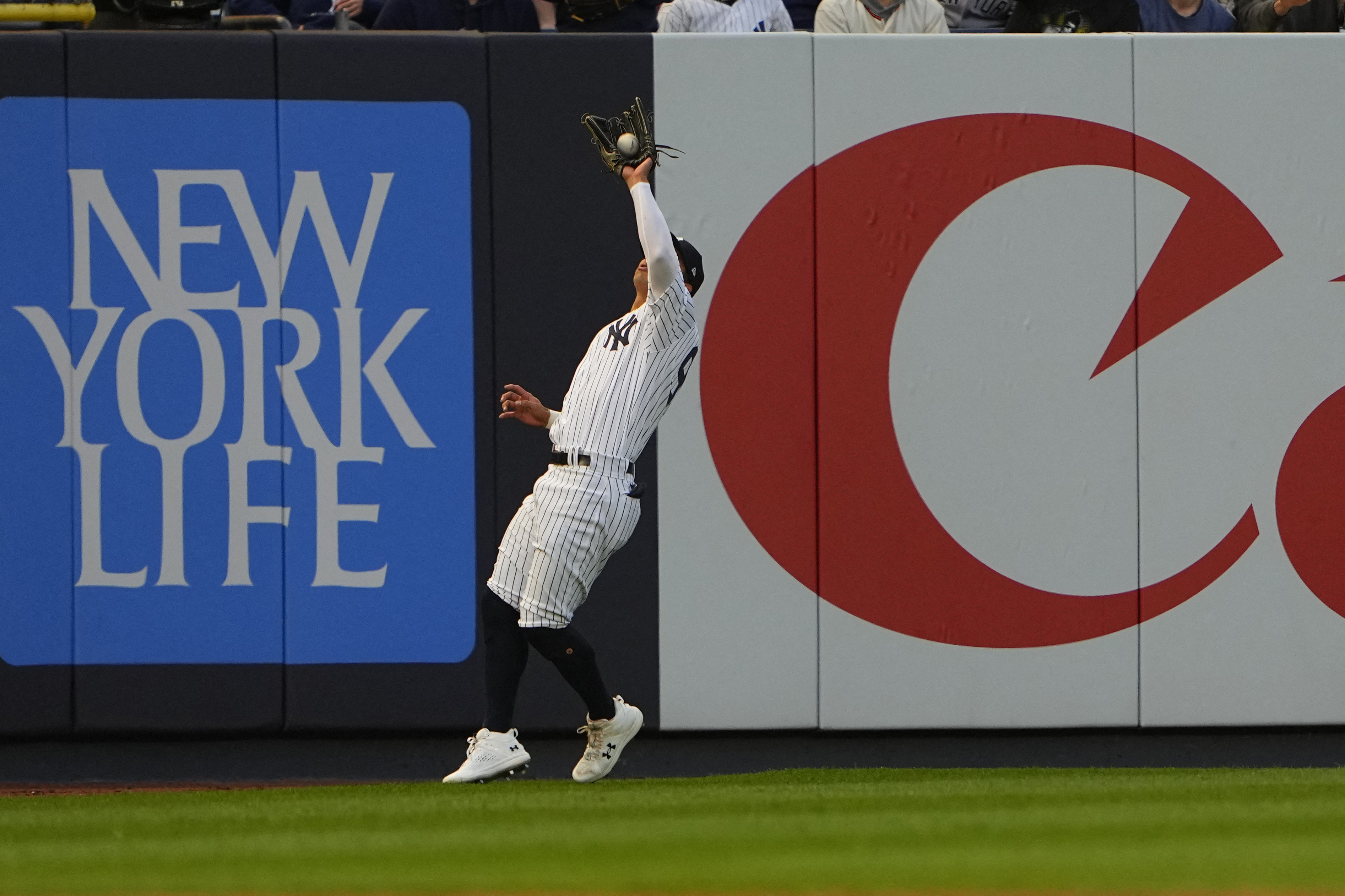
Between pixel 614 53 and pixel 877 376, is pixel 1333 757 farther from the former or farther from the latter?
pixel 614 53

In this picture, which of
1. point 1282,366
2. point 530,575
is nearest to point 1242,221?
point 1282,366

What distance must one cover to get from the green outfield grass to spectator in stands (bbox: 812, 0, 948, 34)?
317cm

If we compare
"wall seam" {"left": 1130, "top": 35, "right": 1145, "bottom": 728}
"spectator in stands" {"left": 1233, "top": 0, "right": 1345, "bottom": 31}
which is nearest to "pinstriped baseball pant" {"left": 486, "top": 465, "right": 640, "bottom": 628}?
"wall seam" {"left": 1130, "top": 35, "right": 1145, "bottom": 728}

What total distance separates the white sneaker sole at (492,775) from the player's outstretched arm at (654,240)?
1.53 metres

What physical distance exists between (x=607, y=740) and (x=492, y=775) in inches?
14.9

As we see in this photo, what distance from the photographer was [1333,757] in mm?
5434

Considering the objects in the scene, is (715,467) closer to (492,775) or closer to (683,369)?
(683,369)

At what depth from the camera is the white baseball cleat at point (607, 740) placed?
4.25m

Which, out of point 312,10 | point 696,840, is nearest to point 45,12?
point 312,10

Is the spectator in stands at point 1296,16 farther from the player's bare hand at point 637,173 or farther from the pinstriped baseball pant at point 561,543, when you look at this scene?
the pinstriped baseball pant at point 561,543

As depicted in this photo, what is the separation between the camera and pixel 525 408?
4.18 meters

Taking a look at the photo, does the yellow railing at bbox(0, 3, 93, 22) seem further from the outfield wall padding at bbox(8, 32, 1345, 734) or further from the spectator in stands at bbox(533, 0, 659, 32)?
the spectator in stands at bbox(533, 0, 659, 32)

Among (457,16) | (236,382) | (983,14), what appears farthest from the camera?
(983,14)

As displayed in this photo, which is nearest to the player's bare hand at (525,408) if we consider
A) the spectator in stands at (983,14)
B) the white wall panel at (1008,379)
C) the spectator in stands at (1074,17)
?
the white wall panel at (1008,379)
